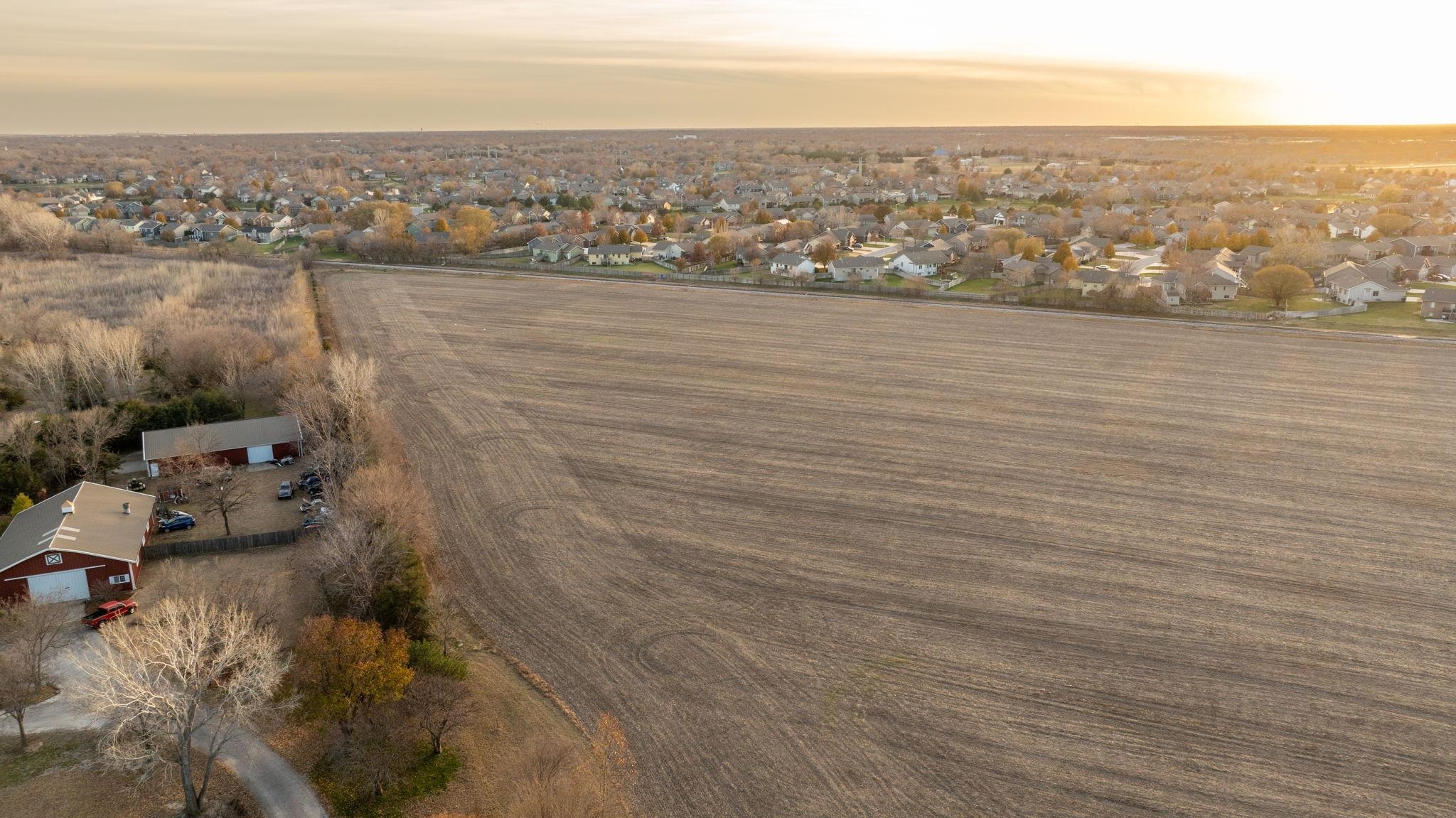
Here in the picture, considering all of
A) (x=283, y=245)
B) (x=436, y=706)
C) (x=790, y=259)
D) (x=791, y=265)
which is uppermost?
(x=283, y=245)

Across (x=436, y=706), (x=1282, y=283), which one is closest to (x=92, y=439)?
(x=436, y=706)

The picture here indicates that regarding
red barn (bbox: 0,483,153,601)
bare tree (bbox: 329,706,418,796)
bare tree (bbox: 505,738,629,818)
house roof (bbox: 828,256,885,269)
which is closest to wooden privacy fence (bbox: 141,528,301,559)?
red barn (bbox: 0,483,153,601)

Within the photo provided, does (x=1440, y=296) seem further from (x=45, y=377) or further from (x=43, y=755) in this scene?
(x=45, y=377)

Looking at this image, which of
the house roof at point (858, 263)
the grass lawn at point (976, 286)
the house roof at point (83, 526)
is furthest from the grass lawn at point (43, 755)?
the house roof at point (858, 263)

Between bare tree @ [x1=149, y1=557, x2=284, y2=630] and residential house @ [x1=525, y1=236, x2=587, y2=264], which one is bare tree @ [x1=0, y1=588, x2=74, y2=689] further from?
residential house @ [x1=525, y1=236, x2=587, y2=264]

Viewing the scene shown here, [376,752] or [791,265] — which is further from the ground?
[791,265]

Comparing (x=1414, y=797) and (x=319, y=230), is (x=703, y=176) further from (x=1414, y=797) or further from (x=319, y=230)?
(x=1414, y=797)
